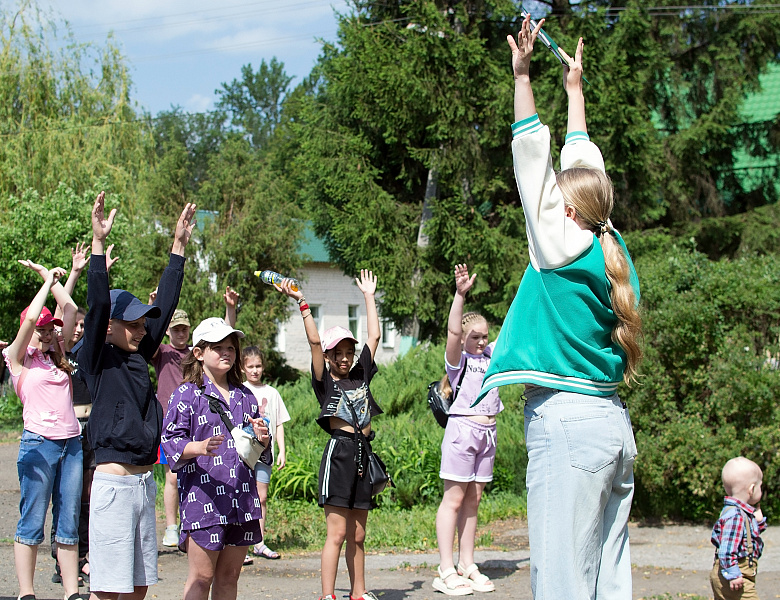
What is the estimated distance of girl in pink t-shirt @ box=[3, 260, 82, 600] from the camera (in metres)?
5.22

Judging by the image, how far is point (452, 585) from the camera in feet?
19.4

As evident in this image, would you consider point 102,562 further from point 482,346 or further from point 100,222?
point 482,346

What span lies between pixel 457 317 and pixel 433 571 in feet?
7.40

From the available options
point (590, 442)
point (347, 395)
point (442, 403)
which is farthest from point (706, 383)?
point (590, 442)

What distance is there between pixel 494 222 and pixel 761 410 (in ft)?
36.7

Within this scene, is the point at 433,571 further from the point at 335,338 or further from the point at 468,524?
the point at 335,338

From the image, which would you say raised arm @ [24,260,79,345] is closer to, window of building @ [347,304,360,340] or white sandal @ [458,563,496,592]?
white sandal @ [458,563,496,592]

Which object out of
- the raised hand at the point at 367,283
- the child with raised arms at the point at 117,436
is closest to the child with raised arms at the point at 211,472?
the child with raised arms at the point at 117,436

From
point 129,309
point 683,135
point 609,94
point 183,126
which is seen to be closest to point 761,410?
point 129,309

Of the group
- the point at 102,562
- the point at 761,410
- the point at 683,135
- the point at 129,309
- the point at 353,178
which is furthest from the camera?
the point at 683,135

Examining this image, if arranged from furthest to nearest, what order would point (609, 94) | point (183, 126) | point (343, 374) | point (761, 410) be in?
point (183, 126)
point (609, 94)
point (761, 410)
point (343, 374)

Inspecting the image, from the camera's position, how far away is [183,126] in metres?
72.9

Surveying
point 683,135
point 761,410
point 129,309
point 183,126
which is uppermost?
point 183,126

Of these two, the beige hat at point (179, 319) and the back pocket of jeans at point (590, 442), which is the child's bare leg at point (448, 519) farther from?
the back pocket of jeans at point (590, 442)
